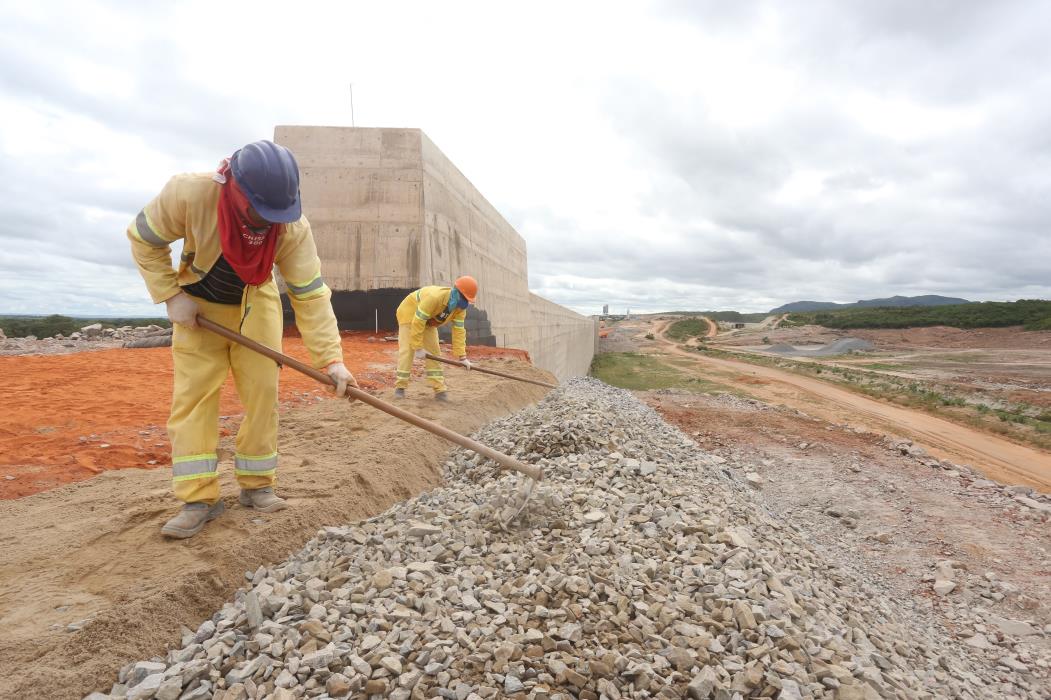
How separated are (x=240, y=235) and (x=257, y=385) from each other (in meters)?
0.92

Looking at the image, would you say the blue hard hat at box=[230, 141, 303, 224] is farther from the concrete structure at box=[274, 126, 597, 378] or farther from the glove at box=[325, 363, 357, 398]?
the concrete structure at box=[274, 126, 597, 378]

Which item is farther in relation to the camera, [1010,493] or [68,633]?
[1010,493]

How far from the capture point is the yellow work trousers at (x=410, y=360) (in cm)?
716

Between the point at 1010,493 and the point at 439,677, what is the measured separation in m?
9.33

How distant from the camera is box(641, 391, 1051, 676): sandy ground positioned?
483 cm

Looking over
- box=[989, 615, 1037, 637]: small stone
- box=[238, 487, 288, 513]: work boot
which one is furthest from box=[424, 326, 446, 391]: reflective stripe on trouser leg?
box=[989, 615, 1037, 637]: small stone

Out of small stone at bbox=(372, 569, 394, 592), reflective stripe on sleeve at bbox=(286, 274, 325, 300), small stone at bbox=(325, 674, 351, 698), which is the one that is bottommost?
small stone at bbox=(325, 674, 351, 698)

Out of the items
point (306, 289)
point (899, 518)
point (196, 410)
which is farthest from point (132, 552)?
point (899, 518)

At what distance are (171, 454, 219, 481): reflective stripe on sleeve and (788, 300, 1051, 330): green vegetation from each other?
166ft

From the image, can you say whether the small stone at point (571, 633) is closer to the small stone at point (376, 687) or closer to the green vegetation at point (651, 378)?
the small stone at point (376, 687)

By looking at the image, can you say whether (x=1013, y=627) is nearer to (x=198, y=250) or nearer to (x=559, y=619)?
(x=559, y=619)

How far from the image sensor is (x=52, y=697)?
6.47 feet

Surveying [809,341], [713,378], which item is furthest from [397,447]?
[809,341]

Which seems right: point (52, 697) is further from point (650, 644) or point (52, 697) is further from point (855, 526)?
point (855, 526)
